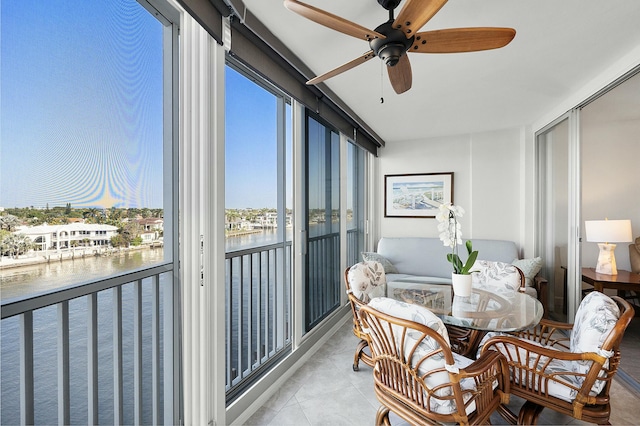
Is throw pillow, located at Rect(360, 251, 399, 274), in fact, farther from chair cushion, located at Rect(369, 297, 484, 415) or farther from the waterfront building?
the waterfront building

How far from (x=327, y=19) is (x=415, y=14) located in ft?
1.19

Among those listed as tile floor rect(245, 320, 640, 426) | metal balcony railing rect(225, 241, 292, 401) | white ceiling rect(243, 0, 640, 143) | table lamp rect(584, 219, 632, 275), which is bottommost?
tile floor rect(245, 320, 640, 426)

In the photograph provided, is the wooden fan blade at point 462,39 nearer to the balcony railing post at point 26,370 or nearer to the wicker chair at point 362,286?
the wicker chair at point 362,286

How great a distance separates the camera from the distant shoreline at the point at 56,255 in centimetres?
98

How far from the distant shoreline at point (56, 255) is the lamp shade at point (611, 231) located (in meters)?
3.65

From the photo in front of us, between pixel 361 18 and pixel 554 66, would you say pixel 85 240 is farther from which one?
pixel 554 66

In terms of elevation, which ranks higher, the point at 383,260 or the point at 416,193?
the point at 416,193

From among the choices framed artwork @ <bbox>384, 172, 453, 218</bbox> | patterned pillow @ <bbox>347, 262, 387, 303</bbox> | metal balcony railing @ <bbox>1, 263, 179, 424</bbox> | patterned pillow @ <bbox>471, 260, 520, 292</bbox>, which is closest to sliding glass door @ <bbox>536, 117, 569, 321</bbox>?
patterned pillow @ <bbox>471, 260, 520, 292</bbox>

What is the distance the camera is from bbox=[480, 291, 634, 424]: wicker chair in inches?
54.4

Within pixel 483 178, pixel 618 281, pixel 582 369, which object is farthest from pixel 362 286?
pixel 483 178

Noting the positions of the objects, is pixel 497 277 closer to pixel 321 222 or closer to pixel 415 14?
pixel 321 222

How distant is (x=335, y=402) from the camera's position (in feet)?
6.89

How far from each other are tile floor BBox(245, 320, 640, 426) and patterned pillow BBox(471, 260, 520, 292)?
87 cm

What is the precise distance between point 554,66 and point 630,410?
8.35 feet
